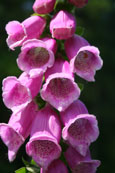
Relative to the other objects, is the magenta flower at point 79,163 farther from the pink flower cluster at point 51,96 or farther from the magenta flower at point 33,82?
the magenta flower at point 33,82

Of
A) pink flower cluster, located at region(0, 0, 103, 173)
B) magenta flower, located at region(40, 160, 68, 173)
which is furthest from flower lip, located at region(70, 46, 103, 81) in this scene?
magenta flower, located at region(40, 160, 68, 173)

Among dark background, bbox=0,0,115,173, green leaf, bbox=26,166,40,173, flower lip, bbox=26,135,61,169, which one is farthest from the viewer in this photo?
dark background, bbox=0,0,115,173

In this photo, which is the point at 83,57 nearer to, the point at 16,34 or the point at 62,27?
the point at 62,27

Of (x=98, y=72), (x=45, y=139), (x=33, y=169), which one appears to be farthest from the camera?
(x=98, y=72)

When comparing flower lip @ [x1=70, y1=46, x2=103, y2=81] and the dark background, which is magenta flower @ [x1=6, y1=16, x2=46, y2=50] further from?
the dark background

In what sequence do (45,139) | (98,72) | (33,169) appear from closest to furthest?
(45,139)
(33,169)
(98,72)

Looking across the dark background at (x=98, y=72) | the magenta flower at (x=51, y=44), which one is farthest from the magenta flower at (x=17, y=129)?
the dark background at (x=98, y=72)

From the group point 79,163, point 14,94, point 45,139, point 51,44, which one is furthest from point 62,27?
point 79,163
